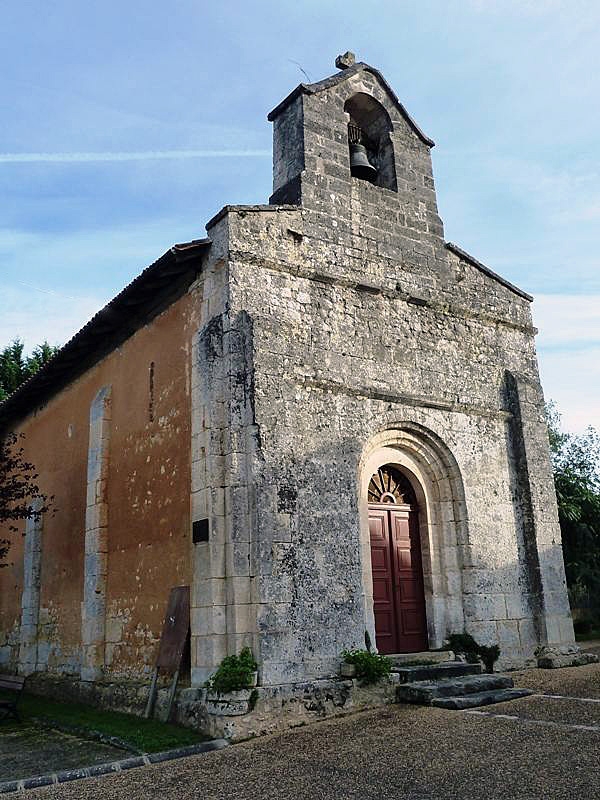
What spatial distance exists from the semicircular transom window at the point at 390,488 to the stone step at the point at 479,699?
2.85m

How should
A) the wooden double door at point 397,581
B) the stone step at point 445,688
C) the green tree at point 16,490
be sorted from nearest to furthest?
the stone step at point 445,688
the wooden double door at point 397,581
the green tree at point 16,490

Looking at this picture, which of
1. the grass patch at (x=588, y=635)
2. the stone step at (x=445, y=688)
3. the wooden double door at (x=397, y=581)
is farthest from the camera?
the grass patch at (x=588, y=635)

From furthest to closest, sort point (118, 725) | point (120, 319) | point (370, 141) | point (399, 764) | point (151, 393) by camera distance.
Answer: point (370, 141)
point (120, 319)
point (151, 393)
point (118, 725)
point (399, 764)

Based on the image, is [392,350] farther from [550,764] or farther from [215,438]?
[550,764]

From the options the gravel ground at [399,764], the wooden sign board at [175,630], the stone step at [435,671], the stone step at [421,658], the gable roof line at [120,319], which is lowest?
the gravel ground at [399,764]

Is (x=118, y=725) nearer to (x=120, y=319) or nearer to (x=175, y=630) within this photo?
(x=175, y=630)

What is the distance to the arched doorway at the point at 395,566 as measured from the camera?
952 cm

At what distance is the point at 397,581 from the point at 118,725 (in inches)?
154

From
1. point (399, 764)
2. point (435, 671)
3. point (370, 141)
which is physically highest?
Result: point (370, 141)

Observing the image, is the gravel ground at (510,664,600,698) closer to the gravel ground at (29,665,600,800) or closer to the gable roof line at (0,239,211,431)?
the gravel ground at (29,665,600,800)

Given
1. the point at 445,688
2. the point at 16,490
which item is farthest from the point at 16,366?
the point at 445,688

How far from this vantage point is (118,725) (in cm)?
811

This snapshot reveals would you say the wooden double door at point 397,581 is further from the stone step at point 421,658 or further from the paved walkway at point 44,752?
the paved walkway at point 44,752

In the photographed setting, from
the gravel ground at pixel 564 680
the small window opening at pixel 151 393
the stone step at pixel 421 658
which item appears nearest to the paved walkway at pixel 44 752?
the stone step at pixel 421 658
